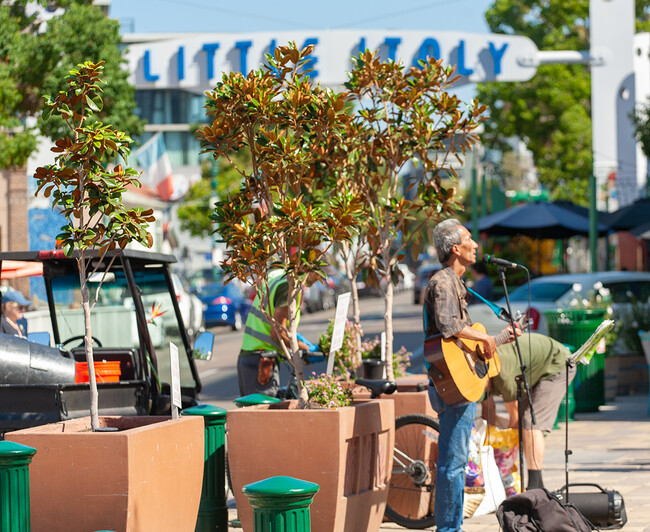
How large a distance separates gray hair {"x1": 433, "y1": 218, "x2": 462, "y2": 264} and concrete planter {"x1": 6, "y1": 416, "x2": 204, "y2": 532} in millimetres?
1874

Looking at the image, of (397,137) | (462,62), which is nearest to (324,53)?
(462,62)

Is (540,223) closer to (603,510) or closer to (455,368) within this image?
(603,510)

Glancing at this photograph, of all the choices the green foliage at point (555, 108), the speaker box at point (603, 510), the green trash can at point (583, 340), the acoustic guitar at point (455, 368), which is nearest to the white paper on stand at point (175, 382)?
the acoustic guitar at point (455, 368)

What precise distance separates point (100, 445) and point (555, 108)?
4650 cm

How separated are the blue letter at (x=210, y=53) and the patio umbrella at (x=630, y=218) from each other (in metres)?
8.76

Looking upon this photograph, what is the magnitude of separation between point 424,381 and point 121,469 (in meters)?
3.36

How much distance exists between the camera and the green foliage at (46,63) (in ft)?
59.0

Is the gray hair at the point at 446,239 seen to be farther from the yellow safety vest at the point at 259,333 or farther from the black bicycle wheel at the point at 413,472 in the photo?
the yellow safety vest at the point at 259,333

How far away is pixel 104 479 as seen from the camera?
5266 mm

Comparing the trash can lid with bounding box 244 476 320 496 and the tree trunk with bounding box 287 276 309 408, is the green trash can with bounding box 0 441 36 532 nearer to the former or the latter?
the trash can lid with bounding box 244 476 320 496

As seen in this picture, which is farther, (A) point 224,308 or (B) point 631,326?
(A) point 224,308

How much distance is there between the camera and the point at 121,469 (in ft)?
17.2

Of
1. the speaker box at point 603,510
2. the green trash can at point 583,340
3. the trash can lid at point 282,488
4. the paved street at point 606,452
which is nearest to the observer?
the trash can lid at point 282,488

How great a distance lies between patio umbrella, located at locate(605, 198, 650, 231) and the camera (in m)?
23.6
